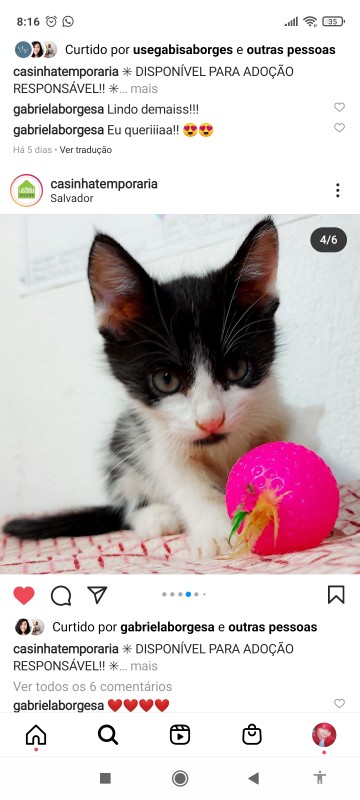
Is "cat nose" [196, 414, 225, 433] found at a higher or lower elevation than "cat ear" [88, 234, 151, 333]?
lower
